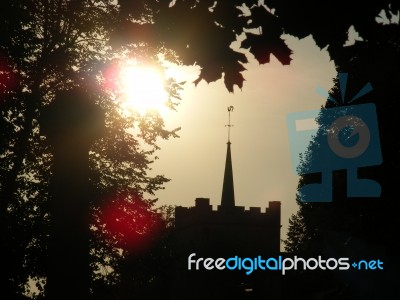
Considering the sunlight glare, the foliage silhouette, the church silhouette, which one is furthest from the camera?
the church silhouette

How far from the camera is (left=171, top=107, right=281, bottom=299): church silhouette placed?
Answer: 151 feet

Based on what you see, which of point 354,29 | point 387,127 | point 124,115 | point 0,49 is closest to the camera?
point 354,29

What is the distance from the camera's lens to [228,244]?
158 ft

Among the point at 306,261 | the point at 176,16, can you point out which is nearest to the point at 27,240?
the point at 176,16

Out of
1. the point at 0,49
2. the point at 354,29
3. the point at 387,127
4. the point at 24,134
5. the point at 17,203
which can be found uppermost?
the point at 387,127

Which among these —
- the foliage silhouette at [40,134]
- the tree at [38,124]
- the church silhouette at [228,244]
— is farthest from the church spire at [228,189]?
the tree at [38,124]

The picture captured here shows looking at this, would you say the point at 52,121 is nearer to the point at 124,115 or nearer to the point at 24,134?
the point at 24,134

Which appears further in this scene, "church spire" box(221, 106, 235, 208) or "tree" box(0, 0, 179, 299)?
"church spire" box(221, 106, 235, 208)

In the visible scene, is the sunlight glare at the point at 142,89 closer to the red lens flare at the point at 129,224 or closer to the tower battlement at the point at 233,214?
the red lens flare at the point at 129,224

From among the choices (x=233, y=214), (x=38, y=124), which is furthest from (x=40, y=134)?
(x=233, y=214)

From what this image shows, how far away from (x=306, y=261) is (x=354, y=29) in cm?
3471

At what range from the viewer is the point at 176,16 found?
5879 mm

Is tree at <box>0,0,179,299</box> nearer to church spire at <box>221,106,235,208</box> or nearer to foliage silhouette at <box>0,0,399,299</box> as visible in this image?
foliage silhouette at <box>0,0,399,299</box>

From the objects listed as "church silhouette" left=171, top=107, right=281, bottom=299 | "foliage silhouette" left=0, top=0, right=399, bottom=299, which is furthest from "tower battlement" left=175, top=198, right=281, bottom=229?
"foliage silhouette" left=0, top=0, right=399, bottom=299
